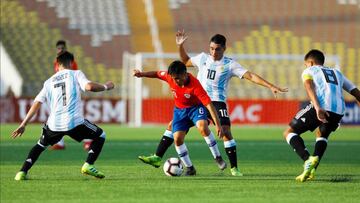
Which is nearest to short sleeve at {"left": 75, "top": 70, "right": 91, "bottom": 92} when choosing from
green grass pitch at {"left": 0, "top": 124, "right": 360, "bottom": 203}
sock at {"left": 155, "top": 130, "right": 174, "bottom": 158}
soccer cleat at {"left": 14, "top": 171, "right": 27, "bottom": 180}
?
green grass pitch at {"left": 0, "top": 124, "right": 360, "bottom": 203}

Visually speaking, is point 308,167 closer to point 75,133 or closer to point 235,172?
point 235,172

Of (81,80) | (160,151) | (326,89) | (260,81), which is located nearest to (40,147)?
(81,80)

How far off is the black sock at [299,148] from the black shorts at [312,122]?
0.46 ft

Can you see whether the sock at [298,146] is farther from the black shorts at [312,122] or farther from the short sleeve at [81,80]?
the short sleeve at [81,80]

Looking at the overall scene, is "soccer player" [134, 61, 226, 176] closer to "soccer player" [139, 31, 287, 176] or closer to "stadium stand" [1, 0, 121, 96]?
"soccer player" [139, 31, 287, 176]

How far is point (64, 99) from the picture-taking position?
1086 centimetres

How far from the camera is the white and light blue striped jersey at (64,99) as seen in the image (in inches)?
426

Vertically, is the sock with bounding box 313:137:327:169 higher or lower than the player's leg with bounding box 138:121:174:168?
higher

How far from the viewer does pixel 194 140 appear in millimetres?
22047

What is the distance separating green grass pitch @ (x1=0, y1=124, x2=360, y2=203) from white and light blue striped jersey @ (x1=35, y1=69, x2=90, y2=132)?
0.72 meters

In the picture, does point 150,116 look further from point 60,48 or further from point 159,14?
point 60,48

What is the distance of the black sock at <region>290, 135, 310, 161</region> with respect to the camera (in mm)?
10852

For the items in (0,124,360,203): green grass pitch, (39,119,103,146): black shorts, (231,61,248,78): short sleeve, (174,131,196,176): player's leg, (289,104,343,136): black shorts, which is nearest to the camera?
(0,124,360,203): green grass pitch

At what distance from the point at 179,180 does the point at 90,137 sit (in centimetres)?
130
